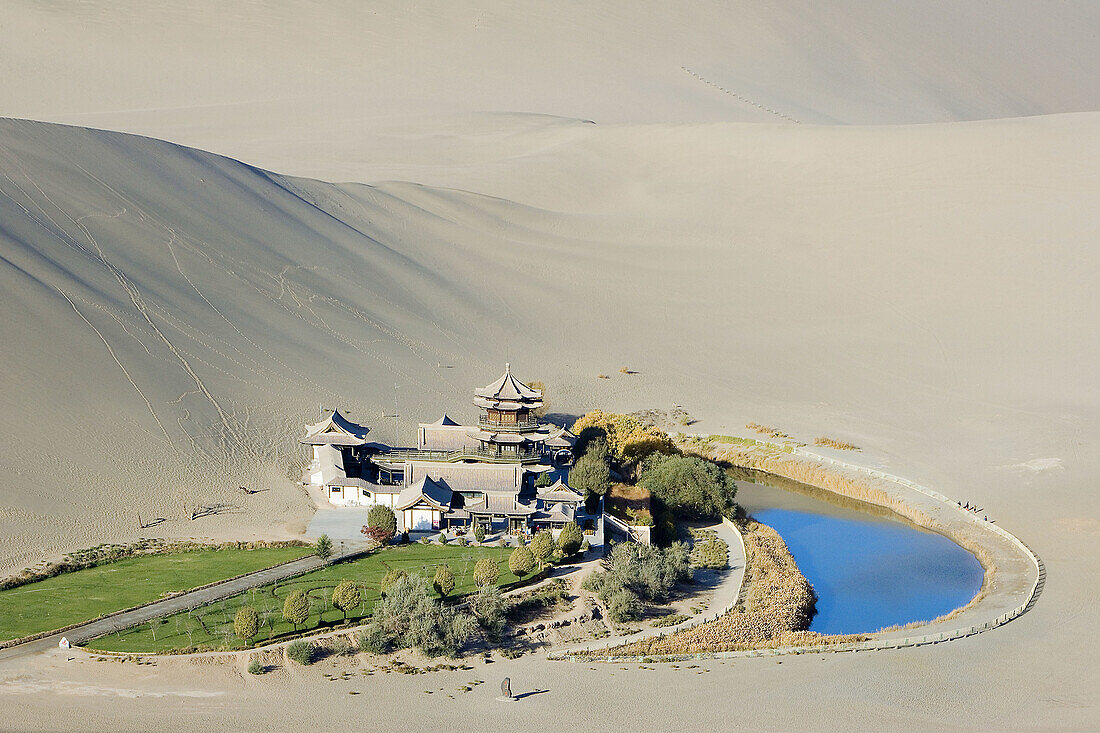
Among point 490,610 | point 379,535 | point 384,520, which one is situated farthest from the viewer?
point 384,520

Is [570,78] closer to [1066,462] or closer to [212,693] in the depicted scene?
[1066,462]

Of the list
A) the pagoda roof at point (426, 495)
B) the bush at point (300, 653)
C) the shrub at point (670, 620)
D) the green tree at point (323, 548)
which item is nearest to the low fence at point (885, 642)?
the shrub at point (670, 620)

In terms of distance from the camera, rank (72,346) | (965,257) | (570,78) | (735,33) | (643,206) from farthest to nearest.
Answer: (735,33), (570,78), (643,206), (965,257), (72,346)

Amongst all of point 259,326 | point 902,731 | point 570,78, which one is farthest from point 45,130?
point 570,78

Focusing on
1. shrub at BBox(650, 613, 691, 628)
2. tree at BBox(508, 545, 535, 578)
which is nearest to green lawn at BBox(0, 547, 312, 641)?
tree at BBox(508, 545, 535, 578)

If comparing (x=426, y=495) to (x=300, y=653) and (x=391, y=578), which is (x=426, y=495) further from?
(x=300, y=653)

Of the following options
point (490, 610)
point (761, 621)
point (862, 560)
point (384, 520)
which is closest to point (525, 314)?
point (862, 560)

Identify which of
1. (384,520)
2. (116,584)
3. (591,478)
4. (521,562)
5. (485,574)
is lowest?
(485,574)
